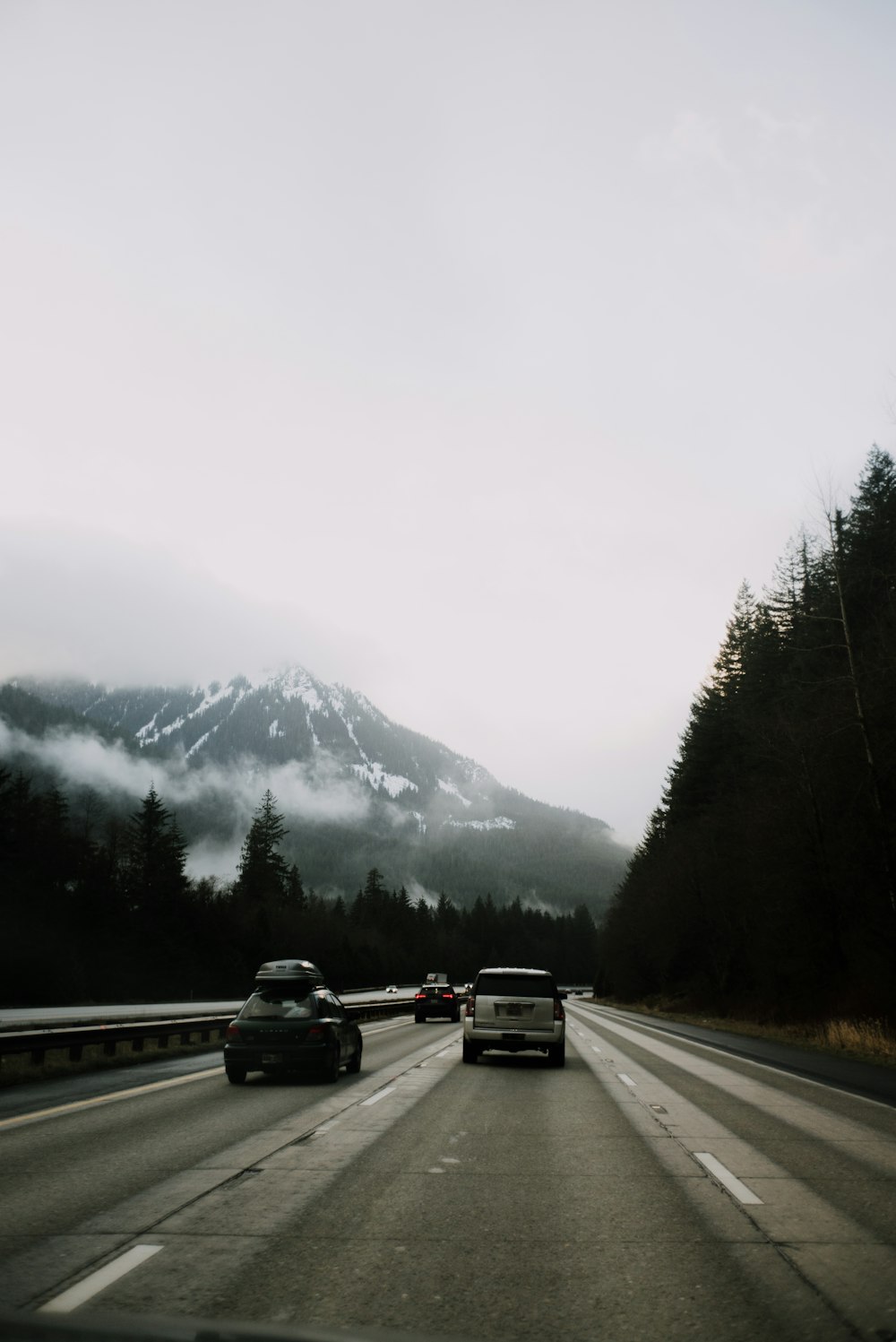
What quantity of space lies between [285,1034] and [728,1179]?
8.95 m

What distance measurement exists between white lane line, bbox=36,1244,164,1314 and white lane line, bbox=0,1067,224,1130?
6054 mm

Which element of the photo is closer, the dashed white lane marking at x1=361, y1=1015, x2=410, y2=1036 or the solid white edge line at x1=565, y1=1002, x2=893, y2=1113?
the solid white edge line at x1=565, y1=1002, x2=893, y2=1113

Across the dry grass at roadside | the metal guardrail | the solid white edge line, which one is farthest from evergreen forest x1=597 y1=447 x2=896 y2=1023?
the metal guardrail

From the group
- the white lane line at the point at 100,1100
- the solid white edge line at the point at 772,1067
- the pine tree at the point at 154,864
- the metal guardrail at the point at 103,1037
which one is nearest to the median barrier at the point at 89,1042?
the metal guardrail at the point at 103,1037

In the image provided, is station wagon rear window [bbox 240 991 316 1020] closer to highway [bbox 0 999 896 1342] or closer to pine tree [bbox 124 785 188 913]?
highway [bbox 0 999 896 1342]

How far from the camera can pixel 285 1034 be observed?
1572 centimetres

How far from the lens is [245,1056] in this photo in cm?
1569

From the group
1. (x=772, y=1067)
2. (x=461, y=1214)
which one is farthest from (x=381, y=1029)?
(x=461, y=1214)

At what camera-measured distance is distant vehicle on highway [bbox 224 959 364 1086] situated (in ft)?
51.4

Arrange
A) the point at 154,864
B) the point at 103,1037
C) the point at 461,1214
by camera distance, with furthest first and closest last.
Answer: the point at 154,864
the point at 103,1037
the point at 461,1214

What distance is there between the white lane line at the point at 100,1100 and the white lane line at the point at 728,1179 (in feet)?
23.3

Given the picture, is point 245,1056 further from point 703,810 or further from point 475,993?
point 703,810

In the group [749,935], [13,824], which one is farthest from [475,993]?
[13,824]

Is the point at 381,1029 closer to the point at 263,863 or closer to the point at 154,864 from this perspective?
the point at 154,864
